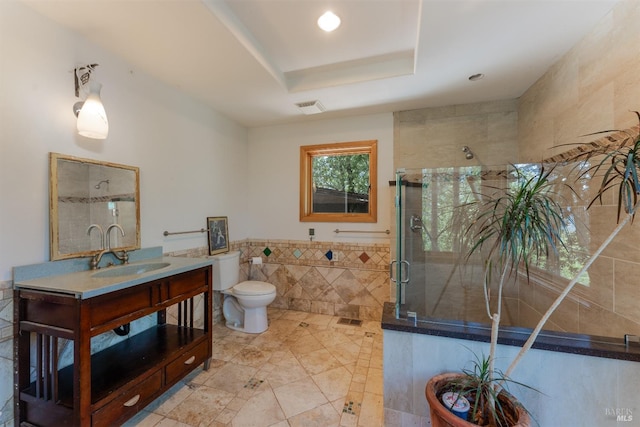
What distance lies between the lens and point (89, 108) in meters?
1.59

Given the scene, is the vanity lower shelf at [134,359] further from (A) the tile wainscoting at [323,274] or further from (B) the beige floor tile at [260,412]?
(A) the tile wainscoting at [323,274]

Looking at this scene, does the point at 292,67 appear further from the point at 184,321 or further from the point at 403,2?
the point at 184,321

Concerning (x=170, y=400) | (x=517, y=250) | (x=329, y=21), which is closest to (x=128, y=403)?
(x=170, y=400)

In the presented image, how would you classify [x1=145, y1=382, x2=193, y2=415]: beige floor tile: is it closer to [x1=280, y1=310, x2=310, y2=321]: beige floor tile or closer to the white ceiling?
[x1=280, y1=310, x2=310, y2=321]: beige floor tile

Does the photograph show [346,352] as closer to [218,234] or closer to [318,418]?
[318,418]

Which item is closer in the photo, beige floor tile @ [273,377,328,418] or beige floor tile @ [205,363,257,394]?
beige floor tile @ [273,377,328,418]

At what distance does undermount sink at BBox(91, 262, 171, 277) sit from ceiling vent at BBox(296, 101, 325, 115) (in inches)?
76.3

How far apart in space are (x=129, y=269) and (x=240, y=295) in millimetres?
1033

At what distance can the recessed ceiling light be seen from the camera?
1.64 meters

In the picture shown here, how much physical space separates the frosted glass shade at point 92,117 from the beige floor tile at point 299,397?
6.75 ft

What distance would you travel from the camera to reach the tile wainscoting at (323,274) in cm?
302

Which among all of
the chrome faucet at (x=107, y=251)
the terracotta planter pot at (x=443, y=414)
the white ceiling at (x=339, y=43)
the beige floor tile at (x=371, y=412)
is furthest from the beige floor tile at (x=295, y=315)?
the white ceiling at (x=339, y=43)

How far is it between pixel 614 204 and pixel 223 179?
320cm

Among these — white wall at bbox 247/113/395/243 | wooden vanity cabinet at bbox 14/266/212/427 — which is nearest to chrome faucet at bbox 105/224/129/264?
wooden vanity cabinet at bbox 14/266/212/427
